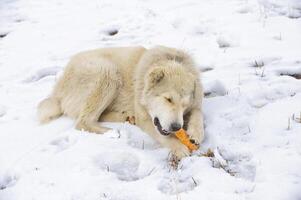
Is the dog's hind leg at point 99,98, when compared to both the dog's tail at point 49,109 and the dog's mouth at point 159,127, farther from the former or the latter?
the dog's mouth at point 159,127

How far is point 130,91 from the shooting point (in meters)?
6.04

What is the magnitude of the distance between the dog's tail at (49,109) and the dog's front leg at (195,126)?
5.52 feet

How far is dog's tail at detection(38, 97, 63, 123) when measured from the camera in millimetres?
5859

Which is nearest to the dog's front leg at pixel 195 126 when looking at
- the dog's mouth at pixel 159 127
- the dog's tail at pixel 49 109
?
the dog's mouth at pixel 159 127

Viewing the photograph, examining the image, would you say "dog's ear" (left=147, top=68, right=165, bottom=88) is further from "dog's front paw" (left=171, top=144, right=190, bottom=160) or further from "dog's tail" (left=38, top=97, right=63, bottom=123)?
"dog's tail" (left=38, top=97, right=63, bottom=123)

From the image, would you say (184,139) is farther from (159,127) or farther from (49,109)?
(49,109)

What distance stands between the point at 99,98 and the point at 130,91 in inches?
16.3

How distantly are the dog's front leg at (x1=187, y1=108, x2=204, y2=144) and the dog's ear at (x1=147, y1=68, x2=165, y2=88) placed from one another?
0.52 metres

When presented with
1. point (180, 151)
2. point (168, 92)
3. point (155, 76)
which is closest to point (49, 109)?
point (155, 76)

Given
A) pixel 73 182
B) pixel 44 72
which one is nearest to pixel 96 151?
pixel 73 182

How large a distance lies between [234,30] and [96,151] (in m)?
4.03

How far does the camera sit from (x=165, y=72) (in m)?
5.46

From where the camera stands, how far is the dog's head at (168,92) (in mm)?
5223

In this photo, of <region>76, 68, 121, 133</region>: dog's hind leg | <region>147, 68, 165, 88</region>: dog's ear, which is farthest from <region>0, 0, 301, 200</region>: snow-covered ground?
<region>147, 68, 165, 88</region>: dog's ear
